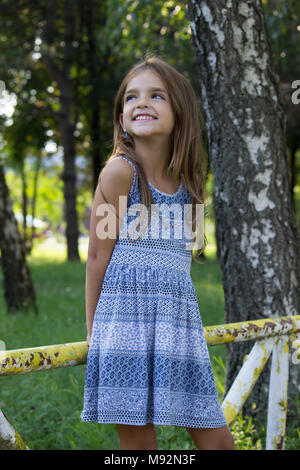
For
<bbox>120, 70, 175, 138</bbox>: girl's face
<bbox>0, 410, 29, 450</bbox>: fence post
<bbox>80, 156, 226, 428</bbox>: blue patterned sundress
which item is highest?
<bbox>120, 70, 175, 138</bbox>: girl's face

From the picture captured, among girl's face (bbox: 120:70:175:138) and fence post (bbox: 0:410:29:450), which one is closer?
fence post (bbox: 0:410:29:450)

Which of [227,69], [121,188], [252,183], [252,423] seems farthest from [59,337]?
[121,188]

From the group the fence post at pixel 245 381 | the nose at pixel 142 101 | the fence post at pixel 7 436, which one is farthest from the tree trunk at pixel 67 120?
the fence post at pixel 7 436

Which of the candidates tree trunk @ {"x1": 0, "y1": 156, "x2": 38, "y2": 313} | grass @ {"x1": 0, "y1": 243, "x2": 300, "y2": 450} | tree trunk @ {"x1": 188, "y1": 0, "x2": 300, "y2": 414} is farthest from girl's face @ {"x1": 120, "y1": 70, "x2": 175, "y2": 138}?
tree trunk @ {"x1": 0, "y1": 156, "x2": 38, "y2": 313}

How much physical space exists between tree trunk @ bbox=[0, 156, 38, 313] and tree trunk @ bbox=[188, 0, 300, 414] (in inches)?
139

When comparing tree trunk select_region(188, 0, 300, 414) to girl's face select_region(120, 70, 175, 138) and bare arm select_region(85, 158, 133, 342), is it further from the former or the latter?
bare arm select_region(85, 158, 133, 342)

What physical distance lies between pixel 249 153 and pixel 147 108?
44.4 inches

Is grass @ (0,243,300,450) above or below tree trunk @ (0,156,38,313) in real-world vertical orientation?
below

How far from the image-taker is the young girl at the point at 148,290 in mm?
1706

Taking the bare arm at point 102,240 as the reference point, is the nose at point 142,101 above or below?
above

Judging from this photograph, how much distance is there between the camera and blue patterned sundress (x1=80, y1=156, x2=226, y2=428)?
5.58ft

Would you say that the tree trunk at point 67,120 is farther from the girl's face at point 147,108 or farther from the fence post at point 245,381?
the girl's face at point 147,108

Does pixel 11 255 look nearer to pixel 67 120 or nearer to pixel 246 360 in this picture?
pixel 246 360

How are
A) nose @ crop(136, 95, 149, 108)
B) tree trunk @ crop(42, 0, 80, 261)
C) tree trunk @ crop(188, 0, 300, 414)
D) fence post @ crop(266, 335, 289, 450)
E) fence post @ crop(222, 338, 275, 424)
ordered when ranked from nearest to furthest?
1. nose @ crop(136, 95, 149, 108)
2. fence post @ crop(222, 338, 275, 424)
3. fence post @ crop(266, 335, 289, 450)
4. tree trunk @ crop(188, 0, 300, 414)
5. tree trunk @ crop(42, 0, 80, 261)
